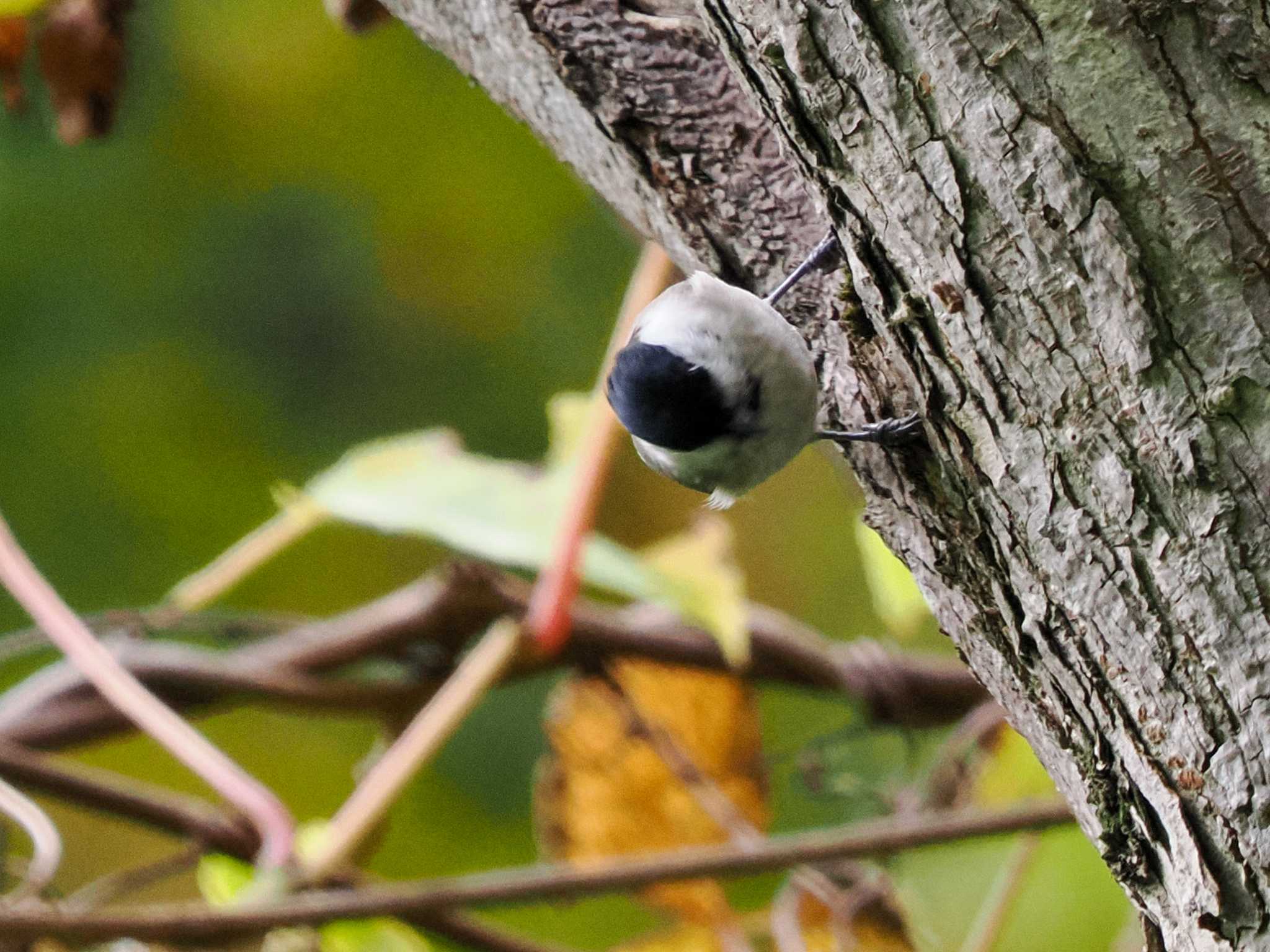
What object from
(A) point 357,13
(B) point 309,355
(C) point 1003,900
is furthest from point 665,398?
(B) point 309,355

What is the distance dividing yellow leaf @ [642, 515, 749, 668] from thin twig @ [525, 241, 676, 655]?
0.33ft

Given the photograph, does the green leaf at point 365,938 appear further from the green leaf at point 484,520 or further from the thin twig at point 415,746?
the green leaf at point 484,520

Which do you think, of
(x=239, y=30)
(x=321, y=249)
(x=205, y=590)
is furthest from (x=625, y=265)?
(x=205, y=590)

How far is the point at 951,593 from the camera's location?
1.86 feet

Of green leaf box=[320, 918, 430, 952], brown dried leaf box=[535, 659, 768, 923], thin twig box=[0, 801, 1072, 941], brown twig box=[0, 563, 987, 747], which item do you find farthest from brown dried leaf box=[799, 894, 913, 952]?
green leaf box=[320, 918, 430, 952]

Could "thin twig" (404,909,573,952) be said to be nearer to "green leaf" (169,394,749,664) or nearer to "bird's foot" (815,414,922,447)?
"green leaf" (169,394,749,664)

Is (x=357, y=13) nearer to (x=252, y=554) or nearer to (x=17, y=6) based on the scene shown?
(x=17, y=6)

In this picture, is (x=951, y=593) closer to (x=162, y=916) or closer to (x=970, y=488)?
(x=970, y=488)

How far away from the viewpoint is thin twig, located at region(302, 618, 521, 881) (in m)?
1.01

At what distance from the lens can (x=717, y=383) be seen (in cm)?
72

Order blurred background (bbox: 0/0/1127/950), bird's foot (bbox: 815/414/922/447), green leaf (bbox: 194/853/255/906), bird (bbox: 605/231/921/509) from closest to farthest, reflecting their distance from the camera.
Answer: bird's foot (bbox: 815/414/922/447) → bird (bbox: 605/231/921/509) → green leaf (bbox: 194/853/255/906) → blurred background (bbox: 0/0/1127/950)

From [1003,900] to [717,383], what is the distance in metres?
0.73

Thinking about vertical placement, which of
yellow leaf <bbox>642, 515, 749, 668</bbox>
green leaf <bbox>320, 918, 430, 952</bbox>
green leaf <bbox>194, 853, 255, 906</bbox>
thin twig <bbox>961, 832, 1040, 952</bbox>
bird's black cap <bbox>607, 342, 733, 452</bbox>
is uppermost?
bird's black cap <bbox>607, 342, 733, 452</bbox>

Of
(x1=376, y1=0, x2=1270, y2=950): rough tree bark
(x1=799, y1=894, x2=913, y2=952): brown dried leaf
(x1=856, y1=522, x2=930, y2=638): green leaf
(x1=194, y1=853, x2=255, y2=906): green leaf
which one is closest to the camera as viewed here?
(x1=376, y1=0, x2=1270, y2=950): rough tree bark
